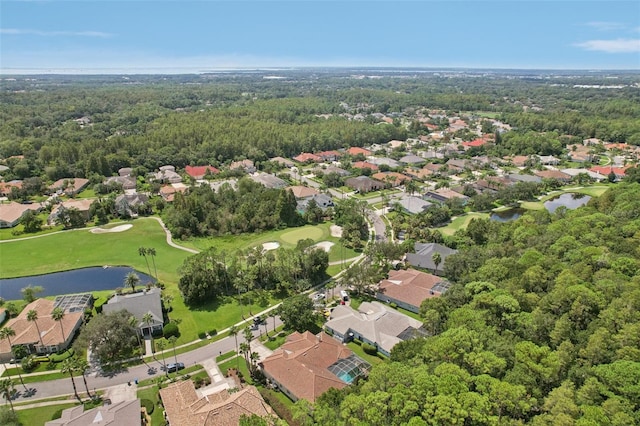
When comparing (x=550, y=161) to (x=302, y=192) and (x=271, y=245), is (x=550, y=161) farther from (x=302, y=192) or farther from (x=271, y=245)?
(x=271, y=245)

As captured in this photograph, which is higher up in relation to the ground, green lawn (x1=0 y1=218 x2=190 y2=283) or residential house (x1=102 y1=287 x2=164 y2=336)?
residential house (x1=102 y1=287 x2=164 y2=336)

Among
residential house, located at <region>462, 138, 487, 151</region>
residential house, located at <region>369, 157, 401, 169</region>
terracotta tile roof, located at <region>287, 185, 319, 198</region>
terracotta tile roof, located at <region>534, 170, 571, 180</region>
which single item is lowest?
terracotta tile roof, located at <region>287, 185, 319, 198</region>

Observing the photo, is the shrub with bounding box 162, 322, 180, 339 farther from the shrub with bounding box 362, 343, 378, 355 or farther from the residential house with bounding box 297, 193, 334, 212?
the residential house with bounding box 297, 193, 334, 212

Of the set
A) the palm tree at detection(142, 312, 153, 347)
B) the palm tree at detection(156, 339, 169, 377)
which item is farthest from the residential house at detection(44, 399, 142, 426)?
the palm tree at detection(142, 312, 153, 347)

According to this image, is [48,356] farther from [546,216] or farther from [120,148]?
[120,148]

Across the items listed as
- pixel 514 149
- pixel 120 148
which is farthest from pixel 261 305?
pixel 514 149
